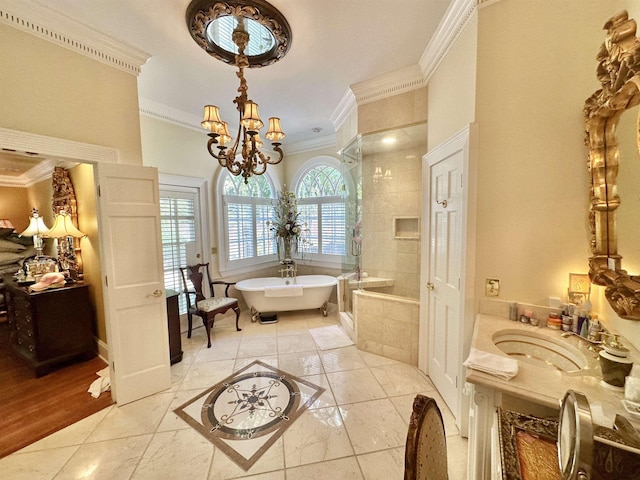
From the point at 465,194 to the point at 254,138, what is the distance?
5.60 feet

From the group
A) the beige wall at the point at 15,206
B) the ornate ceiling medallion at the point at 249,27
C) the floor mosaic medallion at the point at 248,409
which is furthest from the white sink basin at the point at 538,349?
the beige wall at the point at 15,206

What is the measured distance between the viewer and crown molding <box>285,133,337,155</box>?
4762 mm

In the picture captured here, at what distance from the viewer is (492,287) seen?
1835 millimetres

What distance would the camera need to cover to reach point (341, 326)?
3967 millimetres

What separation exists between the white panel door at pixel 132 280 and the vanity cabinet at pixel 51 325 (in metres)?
1.20

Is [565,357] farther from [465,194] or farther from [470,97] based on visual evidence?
[470,97]

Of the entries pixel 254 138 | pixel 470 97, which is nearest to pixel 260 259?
pixel 254 138

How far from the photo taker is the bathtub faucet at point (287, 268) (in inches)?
194

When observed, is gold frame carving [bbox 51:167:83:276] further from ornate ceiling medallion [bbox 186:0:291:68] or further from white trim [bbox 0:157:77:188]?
ornate ceiling medallion [bbox 186:0:291:68]

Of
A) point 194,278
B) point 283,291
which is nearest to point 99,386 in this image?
point 194,278

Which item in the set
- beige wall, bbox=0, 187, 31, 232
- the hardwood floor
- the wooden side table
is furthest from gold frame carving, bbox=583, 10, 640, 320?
beige wall, bbox=0, 187, 31, 232

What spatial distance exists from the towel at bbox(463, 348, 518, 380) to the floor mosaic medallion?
1.57 meters

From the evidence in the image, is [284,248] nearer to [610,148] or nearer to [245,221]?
[245,221]

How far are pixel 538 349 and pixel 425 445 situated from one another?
1.29m
